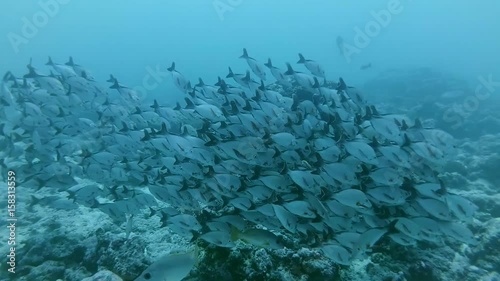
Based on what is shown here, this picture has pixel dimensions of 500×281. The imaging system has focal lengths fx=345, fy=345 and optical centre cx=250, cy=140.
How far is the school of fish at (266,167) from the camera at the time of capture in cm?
489

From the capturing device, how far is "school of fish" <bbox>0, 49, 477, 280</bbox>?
4.89 metres

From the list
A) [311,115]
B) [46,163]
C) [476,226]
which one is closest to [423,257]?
[476,226]

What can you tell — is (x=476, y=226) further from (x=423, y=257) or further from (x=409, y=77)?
(x=409, y=77)

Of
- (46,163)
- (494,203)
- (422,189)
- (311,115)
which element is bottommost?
(494,203)

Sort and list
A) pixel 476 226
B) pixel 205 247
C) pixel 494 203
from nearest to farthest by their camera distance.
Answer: pixel 205 247 → pixel 476 226 → pixel 494 203

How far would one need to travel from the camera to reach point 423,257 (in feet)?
20.1

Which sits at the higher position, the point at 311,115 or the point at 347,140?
the point at 311,115

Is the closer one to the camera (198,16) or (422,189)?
(422,189)

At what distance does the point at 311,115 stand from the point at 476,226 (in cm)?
475

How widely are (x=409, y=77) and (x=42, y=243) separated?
37941mm

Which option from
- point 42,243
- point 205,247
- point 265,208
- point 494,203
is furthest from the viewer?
point 494,203

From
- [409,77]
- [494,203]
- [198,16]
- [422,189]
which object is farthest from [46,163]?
[198,16]

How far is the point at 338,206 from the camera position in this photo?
5.14m

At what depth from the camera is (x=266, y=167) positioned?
607 cm
